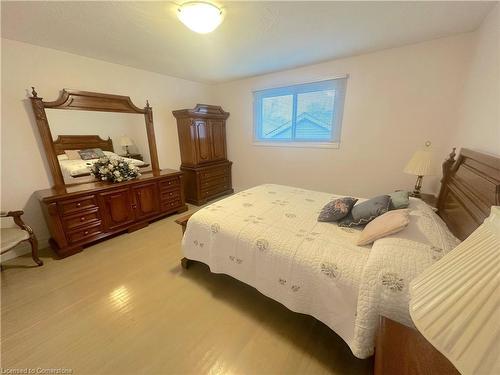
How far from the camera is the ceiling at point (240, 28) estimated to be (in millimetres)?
1564

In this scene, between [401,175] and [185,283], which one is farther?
[401,175]

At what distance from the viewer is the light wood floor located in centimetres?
121

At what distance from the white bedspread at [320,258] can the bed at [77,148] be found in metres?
1.90

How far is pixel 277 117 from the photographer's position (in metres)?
3.55

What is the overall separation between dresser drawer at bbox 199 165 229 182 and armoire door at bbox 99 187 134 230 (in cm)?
130

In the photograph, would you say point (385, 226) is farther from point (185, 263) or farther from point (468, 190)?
point (185, 263)

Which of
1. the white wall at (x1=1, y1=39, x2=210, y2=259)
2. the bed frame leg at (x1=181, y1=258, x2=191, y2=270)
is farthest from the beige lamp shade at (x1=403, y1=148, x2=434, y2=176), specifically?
the white wall at (x1=1, y1=39, x2=210, y2=259)

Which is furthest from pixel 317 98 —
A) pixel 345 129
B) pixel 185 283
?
pixel 185 283

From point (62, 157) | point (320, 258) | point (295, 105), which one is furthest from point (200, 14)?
point (62, 157)

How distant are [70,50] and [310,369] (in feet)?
12.7

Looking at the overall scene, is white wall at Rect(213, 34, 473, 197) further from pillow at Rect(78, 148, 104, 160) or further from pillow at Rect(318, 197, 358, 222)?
pillow at Rect(78, 148, 104, 160)

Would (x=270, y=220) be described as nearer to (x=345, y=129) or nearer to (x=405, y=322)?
(x=405, y=322)

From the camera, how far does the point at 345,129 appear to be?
9.53 ft

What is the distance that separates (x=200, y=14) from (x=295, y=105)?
2.15 m
